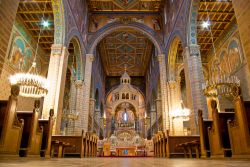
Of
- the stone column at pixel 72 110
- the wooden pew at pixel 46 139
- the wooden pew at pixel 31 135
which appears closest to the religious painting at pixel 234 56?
the stone column at pixel 72 110

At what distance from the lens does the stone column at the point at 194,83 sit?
27.7 feet

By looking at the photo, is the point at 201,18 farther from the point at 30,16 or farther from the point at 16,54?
the point at 16,54

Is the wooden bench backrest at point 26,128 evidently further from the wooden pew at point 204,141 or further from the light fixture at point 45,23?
the light fixture at point 45,23

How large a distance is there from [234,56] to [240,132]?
10.9 meters

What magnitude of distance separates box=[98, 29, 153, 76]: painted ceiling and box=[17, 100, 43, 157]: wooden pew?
13.3 meters

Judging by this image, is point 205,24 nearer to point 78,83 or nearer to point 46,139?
point 78,83

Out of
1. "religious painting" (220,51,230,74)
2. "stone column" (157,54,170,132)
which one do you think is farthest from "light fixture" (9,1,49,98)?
"religious painting" (220,51,230,74)

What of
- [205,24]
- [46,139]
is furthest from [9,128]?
[205,24]

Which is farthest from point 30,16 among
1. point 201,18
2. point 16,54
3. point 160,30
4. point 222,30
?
point 222,30

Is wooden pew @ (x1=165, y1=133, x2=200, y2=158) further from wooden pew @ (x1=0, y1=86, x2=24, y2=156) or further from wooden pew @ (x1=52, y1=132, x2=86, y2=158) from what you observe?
wooden pew @ (x1=0, y1=86, x2=24, y2=156)

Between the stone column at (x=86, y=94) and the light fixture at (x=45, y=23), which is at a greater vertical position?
the light fixture at (x=45, y=23)

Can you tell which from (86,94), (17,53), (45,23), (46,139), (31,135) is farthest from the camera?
(86,94)

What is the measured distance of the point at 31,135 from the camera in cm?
497

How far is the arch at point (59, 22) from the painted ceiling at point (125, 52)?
26.1ft
